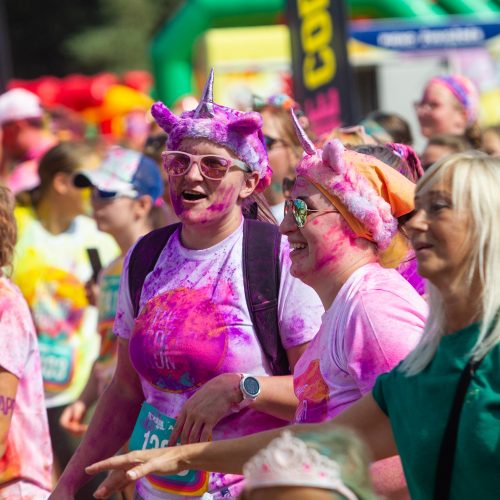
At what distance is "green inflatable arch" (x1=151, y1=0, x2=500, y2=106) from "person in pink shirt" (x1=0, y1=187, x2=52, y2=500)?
14095 mm

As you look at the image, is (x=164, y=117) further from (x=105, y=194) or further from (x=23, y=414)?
(x=105, y=194)

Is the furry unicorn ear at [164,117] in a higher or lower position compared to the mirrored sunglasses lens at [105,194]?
higher

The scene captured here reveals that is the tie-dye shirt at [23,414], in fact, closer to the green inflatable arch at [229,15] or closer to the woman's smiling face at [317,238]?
the woman's smiling face at [317,238]

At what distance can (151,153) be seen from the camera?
6535 millimetres

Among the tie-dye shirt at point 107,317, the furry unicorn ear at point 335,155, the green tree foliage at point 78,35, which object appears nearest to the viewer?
the furry unicorn ear at point 335,155

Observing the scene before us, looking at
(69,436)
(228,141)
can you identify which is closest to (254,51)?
(69,436)

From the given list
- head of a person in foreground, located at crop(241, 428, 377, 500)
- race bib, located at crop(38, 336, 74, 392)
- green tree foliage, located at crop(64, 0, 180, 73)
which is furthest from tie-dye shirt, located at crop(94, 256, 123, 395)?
green tree foliage, located at crop(64, 0, 180, 73)

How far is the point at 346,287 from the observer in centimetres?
318

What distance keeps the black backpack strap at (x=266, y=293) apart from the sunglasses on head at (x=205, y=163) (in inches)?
10.2

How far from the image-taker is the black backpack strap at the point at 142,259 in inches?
152

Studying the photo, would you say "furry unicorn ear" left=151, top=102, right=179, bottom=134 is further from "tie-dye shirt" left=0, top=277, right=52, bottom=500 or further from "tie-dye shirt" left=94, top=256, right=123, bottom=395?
"tie-dye shirt" left=94, top=256, right=123, bottom=395

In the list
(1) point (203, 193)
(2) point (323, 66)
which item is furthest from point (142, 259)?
(2) point (323, 66)

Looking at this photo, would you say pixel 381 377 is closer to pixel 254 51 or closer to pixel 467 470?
pixel 467 470

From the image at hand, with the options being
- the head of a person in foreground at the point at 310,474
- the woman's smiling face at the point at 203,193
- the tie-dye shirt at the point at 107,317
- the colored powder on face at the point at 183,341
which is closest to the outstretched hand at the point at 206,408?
the colored powder on face at the point at 183,341
